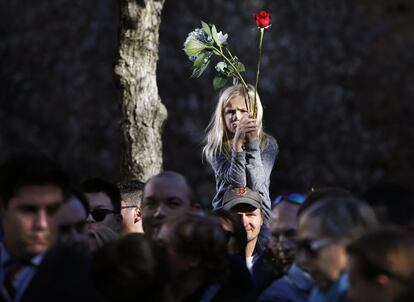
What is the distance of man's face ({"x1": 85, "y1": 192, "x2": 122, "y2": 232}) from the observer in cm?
774

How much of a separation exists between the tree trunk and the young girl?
1.54 feet

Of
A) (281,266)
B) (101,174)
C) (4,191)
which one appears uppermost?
(4,191)

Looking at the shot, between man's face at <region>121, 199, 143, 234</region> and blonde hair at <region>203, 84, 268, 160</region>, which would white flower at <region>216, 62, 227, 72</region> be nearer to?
blonde hair at <region>203, 84, 268, 160</region>

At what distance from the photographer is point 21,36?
780 inches

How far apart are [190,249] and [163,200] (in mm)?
1545

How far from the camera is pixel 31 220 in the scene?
5812mm

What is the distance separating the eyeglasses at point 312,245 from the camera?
524 cm

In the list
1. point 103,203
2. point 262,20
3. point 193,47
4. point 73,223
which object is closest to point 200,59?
point 193,47

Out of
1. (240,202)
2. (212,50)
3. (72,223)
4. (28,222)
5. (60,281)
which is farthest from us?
(212,50)

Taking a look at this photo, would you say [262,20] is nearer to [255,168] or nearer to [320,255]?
[255,168]

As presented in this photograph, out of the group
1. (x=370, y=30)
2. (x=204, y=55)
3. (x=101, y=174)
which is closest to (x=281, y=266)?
(x=204, y=55)

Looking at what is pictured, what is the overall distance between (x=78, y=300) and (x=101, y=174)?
14.1 metres

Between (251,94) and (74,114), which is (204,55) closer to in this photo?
(251,94)

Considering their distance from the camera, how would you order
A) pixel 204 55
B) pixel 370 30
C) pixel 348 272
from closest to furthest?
pixel 348 272, pixel 204 55, pixel 370 30
